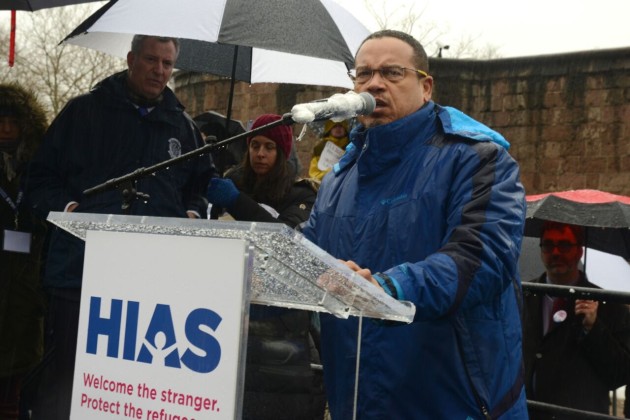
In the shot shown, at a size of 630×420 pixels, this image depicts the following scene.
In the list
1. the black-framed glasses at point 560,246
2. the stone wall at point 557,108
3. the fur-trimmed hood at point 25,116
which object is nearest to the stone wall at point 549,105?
the stone wall at point 557,108

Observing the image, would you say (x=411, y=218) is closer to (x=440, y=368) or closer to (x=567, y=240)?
(x=440, y=368)

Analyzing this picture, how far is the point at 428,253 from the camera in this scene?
279cm

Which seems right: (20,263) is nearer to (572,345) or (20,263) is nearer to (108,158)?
(108,158)

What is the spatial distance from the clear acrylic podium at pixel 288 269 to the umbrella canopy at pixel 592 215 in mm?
3779

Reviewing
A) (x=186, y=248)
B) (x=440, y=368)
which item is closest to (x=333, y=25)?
(x=440, y=368)

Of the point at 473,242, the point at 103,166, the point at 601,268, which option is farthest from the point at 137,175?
the point at 601,268

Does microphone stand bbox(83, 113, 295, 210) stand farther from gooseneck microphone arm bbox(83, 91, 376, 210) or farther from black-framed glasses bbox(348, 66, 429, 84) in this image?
black-framed glasses bbox(348, 66, 429, 84)

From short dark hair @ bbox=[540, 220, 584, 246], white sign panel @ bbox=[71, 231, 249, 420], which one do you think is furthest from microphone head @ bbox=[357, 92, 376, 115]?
short dark hair @ bbox=[540, 220, 584, 246]

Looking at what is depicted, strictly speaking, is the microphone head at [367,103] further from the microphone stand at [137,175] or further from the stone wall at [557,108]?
the stone wall at [557,108]

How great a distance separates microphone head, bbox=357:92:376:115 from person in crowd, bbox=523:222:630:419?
7.86 feet

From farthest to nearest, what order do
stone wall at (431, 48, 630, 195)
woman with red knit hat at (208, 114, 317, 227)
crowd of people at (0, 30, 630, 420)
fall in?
1. stone wall at (431, 48, 630, 195)
2. woman with red knit hat at (208, 114, 317, 227)
3. crowd of people at (0, 30, 630, 420)

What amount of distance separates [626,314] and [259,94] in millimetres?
14219

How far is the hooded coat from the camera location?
198 inches

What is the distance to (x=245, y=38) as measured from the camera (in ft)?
14.3
